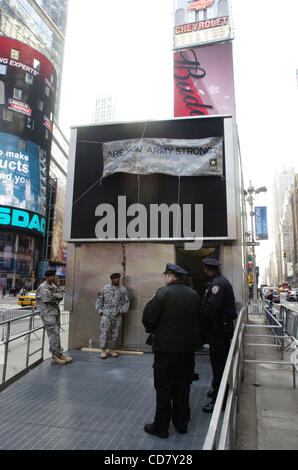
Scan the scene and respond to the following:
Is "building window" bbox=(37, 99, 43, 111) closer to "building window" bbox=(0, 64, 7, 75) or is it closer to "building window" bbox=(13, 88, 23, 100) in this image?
"building window" bbox=(13, 88, 23, 100)

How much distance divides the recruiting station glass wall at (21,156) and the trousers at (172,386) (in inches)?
1662

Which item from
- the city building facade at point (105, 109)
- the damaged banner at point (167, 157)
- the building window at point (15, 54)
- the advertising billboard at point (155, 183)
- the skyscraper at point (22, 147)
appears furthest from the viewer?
the city building facade at point (105, 109)

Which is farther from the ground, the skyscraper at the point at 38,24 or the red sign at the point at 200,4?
the skyscraper at the point at 38,24

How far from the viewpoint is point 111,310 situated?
7.04 m

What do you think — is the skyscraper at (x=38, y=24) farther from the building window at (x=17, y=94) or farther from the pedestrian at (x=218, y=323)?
the pedestrian at (x=218, y=323)

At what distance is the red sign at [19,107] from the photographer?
43156 mm

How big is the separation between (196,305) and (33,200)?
43980mm

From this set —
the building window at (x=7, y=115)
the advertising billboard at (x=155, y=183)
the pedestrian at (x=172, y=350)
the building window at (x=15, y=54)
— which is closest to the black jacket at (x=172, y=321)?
the pedestrian at (x=172, y=350)

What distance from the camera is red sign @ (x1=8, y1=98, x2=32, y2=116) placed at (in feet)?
142

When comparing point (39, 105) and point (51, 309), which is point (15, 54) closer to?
point (39, 105)

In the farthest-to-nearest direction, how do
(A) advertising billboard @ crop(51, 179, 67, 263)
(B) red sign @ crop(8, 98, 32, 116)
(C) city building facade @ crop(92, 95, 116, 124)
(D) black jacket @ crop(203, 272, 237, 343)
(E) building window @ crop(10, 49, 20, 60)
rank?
(C) city building facade @ crop(92, 95, 116, 124) < (A) advertising billboard @ crop(51, 179, 67, 263) < (E) building window @ crop(10, 49, 20, 60) < (B) red sign @ crop(8, 98, 32, 116) < (D) black jacket @ crop(203, 272, 237, 343)

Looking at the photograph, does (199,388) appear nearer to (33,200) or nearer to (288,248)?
(33,200)

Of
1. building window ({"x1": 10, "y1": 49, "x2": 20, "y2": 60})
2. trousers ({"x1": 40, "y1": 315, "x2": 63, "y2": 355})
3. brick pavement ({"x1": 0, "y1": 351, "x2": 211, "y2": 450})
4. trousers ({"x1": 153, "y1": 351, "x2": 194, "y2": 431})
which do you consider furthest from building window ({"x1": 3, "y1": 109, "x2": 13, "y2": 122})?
trousers ({"x1": 153, "y1": 351, "x2": 194, "y2": 431})

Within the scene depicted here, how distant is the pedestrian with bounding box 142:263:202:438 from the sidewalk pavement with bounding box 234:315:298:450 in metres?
0.76
